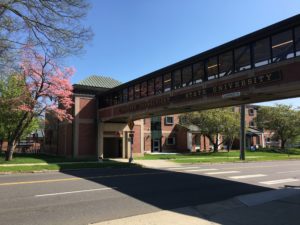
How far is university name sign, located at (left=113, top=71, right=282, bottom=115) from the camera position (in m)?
16.4

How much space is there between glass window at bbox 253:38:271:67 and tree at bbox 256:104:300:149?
124 feet

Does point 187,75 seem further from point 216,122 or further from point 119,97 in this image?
point 216,122

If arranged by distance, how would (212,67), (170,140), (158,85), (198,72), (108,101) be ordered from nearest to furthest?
(212,67) < (198,72) < (158,85) < (108,101) < (170,140)

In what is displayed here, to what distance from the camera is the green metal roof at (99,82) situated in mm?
35594

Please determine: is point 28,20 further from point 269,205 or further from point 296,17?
point 296,17

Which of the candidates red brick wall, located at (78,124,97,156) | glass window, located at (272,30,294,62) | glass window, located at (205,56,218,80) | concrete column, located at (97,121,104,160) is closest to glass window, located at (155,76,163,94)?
glass window, located at (205,56,218,80)

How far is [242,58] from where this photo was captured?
19109 mm

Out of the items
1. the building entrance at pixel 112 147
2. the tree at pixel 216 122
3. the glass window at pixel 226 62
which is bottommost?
the building entrance at pixel 112 147

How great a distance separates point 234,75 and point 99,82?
21.2 metres

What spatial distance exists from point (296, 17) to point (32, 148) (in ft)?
156

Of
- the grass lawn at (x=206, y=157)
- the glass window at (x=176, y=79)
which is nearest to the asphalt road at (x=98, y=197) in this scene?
the glass window at (x=176, y=79)

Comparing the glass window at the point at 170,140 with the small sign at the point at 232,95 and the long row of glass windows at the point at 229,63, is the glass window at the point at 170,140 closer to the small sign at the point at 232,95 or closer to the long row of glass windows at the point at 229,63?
the long row of glass windows at the point at 229,63

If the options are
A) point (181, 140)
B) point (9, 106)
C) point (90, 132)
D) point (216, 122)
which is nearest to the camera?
point (9, 106)

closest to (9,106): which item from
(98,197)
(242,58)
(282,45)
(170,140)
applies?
(242,58)
